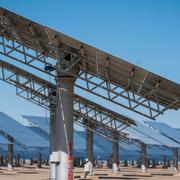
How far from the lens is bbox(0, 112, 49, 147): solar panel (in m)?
57.6

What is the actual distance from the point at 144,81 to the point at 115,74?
1588mm

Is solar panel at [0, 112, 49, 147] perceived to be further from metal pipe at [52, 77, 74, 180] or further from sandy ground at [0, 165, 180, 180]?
metal pipe at [52, 77, 74, 180]

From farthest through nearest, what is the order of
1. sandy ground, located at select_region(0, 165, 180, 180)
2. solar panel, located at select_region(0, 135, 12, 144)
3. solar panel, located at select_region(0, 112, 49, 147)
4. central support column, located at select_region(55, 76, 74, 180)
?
1. solar panel, located at select_region(0, 112, 49, 147)
2. solar panel, located at select_region(0, 135, 12, 144)
3. sandy ground, located at select_region(0, 165, 180, 180)
4. central support column, located at select_region(55, 76, 74, 180)

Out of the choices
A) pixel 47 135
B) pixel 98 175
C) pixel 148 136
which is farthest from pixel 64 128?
pixel 47 135

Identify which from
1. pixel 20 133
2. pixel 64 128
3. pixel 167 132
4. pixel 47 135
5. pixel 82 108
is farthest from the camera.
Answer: pixel 47 135

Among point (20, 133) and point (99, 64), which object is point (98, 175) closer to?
point (20, 133)

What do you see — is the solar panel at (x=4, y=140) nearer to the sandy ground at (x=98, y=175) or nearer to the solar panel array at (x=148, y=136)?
the sandy ground at (x=98, y=175)

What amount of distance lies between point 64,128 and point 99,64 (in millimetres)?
3596

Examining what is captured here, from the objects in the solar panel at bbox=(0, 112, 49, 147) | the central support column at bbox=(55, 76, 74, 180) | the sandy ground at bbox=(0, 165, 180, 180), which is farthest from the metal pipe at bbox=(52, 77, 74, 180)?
the solar panel at bbox=(0, 112, 49, 147)

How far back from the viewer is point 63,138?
1914 centimetres

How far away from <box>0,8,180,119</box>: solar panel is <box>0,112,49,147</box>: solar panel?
113 ft

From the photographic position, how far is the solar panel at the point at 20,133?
189 feet

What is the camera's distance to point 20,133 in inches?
2399

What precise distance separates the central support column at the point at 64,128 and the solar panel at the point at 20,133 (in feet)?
120
